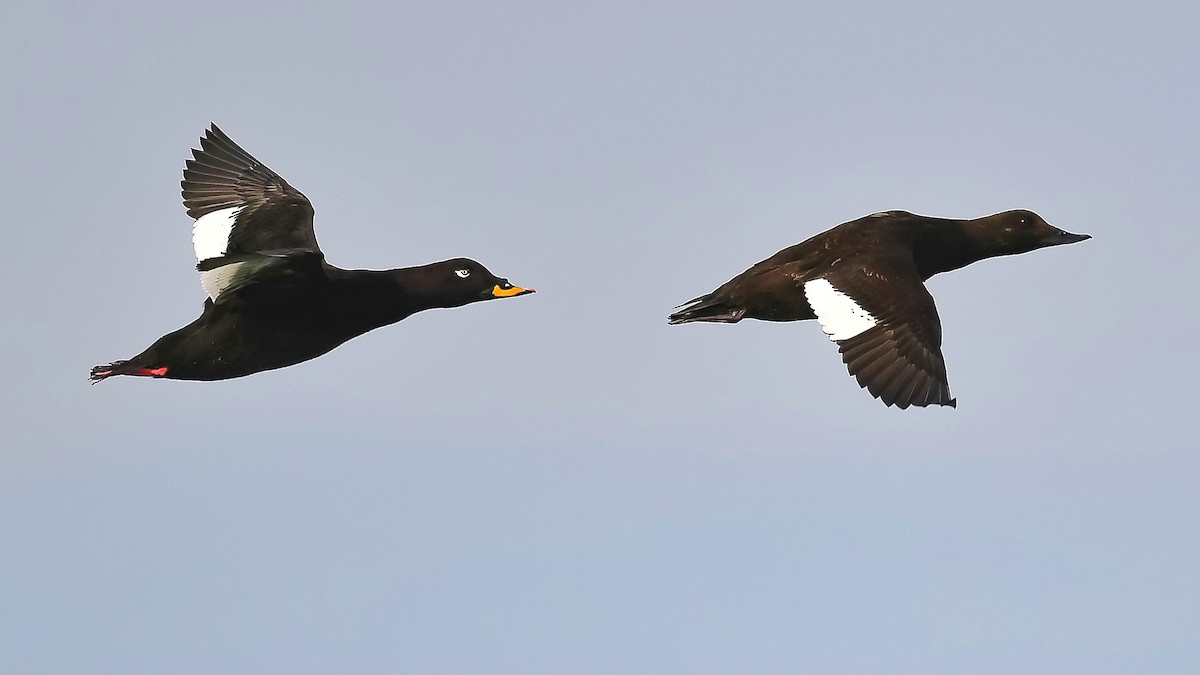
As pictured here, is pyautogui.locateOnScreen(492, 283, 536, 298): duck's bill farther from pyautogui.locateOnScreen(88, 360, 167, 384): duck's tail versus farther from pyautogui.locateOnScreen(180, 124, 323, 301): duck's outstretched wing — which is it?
pyautogui.locateOnScreen(88, 360, 167, 384): duck's tail

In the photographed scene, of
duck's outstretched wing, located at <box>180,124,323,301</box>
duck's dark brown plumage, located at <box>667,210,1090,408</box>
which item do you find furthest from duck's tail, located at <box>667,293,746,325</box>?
duck's outstretched wing, located at <box>180,124,323,301</box>

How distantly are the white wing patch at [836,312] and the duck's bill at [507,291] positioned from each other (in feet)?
6.39

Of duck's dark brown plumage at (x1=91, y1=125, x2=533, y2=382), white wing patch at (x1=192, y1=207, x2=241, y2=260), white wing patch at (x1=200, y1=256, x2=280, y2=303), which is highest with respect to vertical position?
white wing patch at (x1=192, y1=207, x2=241, y2=260)

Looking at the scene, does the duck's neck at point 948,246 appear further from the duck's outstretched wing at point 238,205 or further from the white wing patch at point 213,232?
the white wing patch at point 213,232

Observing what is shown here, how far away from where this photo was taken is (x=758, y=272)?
12305 mm

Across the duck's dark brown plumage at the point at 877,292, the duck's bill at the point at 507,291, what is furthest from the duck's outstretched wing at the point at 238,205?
the duck's dark brown plumage at the point at 877,292

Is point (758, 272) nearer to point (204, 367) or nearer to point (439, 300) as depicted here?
point (439, 300)

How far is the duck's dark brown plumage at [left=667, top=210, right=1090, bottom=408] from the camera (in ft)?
37.7

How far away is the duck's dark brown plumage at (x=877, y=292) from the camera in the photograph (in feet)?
37.7

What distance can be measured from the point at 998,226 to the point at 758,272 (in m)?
2.14

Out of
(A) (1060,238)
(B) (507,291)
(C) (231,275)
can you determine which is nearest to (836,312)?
(B) (507,291)

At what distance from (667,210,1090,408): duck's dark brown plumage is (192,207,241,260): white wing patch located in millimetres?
3387

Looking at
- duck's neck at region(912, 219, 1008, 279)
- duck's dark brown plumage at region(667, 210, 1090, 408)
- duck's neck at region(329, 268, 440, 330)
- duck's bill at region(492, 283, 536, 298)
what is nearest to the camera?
duck's dark brown plumage at region(667, 210, 1090, 408)

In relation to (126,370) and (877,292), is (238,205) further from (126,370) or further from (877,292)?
(877,292)
